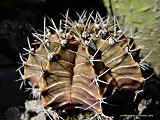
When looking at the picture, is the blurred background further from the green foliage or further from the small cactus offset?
the small cactus offset

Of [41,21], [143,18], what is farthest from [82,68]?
[41,21]

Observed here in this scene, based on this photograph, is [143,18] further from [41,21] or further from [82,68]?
[41,21]

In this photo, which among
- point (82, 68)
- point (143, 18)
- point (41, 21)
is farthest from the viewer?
point (41, 21)

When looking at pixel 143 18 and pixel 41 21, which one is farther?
pixel 41 21

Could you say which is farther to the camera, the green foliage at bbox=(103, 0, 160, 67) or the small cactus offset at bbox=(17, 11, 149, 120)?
the green foliage at bbox=(103, 0, 160, 67)

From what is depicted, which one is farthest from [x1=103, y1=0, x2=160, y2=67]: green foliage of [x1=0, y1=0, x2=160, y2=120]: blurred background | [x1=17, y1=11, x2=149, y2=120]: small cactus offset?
[x1=17, y1=11, x2=149, y2=120]: small cactus offset

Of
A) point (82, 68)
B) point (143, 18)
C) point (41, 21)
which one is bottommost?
point (82, 68)
